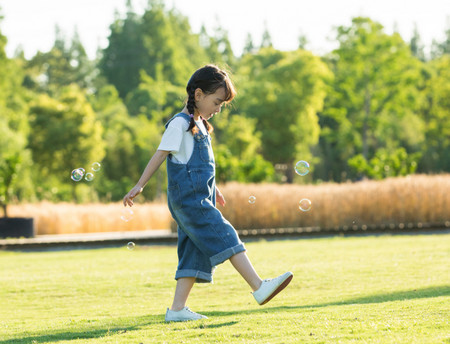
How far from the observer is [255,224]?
1873 cm

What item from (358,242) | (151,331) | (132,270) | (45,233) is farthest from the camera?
(45,233)

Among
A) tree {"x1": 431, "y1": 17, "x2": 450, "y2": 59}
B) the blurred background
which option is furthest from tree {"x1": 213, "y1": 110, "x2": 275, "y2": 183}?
tree {"x1": 431, "y1": 17, "x2": 450, "y2": 59}

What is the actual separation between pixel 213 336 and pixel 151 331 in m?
0.57

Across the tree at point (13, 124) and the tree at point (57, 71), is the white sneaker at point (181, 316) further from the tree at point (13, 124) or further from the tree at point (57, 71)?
the tree at point (57, 71)

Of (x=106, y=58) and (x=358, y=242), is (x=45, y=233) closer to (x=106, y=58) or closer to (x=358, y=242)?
(x=358, y=242)

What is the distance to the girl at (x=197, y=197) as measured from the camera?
498 centimetres

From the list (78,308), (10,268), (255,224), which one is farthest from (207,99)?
(255,224)

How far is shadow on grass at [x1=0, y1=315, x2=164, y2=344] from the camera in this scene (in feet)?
15.9

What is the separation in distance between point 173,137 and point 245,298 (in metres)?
2.92

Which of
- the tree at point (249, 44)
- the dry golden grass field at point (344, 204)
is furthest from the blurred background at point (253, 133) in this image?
the tree at point (249, 44)

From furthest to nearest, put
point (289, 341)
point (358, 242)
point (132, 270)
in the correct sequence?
point (358, 242)
point (132, 270)
point (289, 341)

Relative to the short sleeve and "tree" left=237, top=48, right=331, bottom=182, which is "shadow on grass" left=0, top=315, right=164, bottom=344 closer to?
the short sleeve

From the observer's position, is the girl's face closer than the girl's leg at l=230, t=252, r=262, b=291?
No

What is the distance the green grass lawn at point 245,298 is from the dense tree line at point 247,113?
16.1 metres
